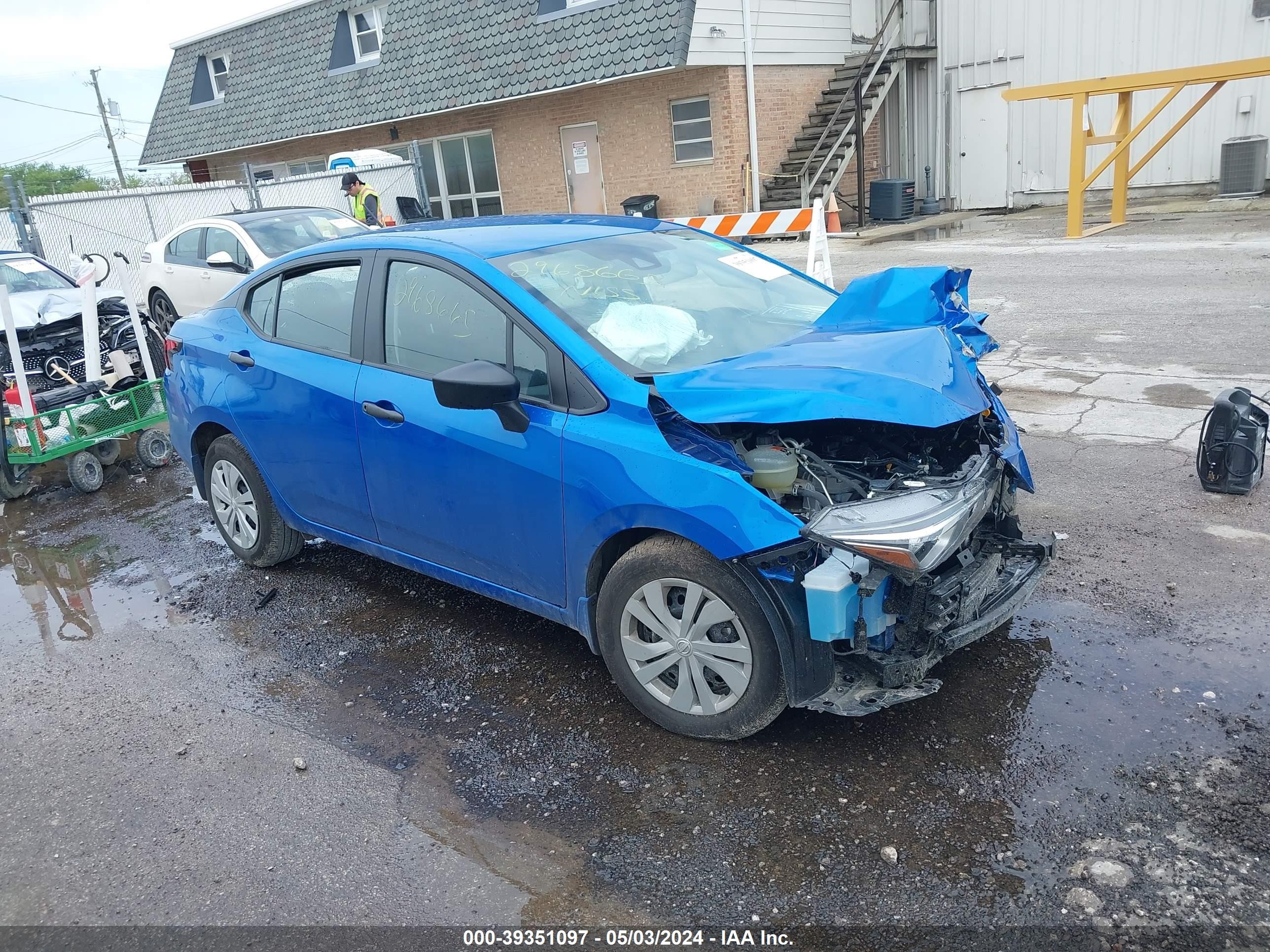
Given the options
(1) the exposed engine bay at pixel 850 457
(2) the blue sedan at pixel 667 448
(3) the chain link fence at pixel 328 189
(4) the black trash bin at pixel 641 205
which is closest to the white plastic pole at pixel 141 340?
(2) the blue sedan at pixel 667 448

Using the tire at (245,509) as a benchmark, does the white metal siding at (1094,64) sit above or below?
above

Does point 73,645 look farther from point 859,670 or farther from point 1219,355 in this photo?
point 1219,355

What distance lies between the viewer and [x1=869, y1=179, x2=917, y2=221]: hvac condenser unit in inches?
757

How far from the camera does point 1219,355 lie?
7516mm

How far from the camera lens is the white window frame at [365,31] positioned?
2314 cm

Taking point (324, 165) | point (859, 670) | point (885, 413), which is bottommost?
point (859, 670)

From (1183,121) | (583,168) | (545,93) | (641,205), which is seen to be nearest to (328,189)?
(545,93)

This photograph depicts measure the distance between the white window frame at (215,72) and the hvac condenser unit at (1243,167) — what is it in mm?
24047

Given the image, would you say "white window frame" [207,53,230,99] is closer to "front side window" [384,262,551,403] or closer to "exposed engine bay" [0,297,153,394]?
"exposed engine bay" [0,297,153,394]

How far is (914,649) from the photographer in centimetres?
321

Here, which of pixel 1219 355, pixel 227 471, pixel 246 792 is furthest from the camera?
pixel 1219 355

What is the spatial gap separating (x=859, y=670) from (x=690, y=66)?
54.0ft

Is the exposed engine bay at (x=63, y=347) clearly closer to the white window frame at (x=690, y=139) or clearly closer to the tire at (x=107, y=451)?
the tire at (x=107, y=451)

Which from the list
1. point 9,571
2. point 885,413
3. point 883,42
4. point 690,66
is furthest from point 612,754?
point 883,42
